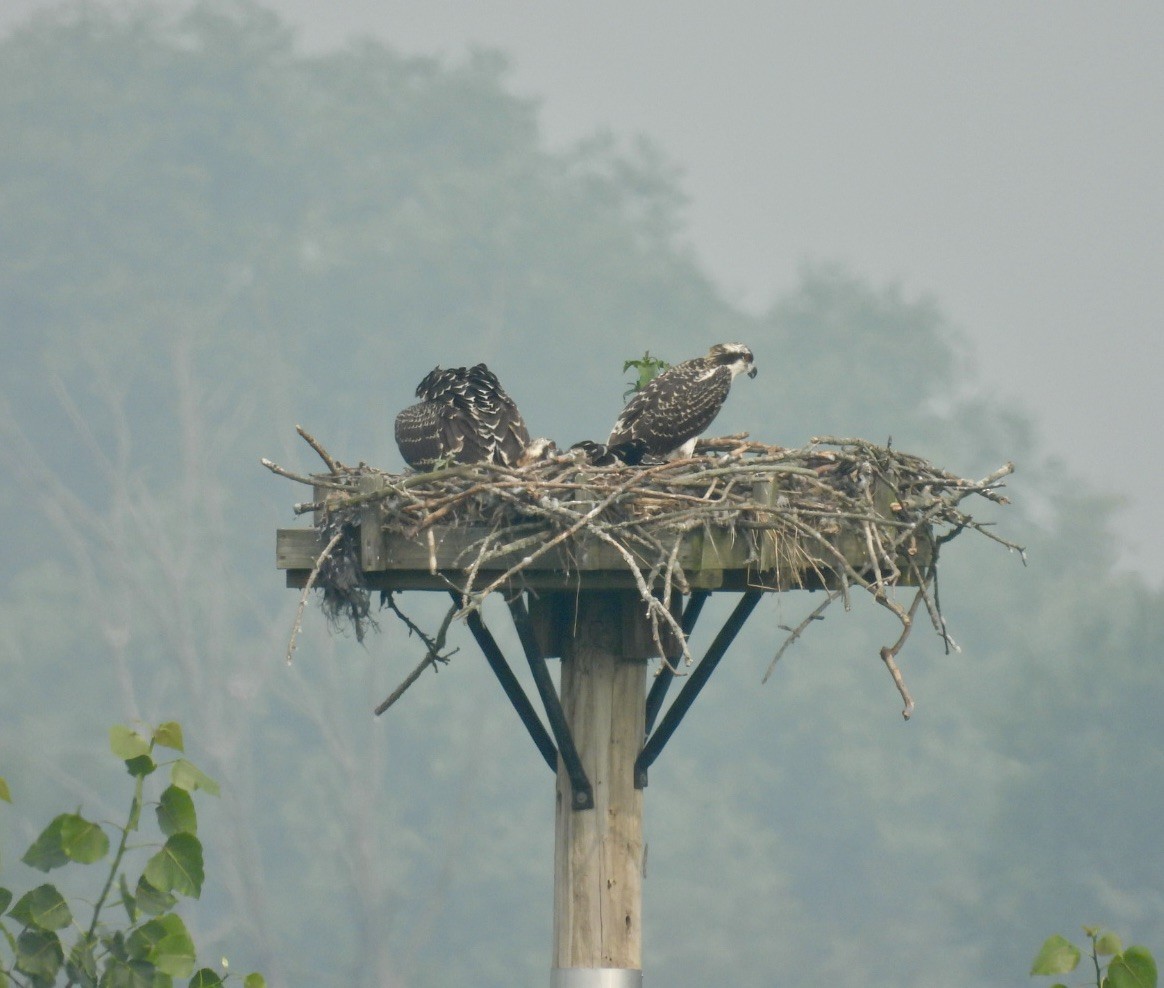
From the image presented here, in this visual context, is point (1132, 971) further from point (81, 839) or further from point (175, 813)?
→ point (81, 839)

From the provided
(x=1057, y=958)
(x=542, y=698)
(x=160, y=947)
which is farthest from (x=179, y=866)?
(x=1057, y=958)

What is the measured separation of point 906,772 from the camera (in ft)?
123

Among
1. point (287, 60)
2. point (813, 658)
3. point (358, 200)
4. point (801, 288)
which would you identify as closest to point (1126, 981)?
point (813, 658)

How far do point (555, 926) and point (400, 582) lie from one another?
4.48 feet

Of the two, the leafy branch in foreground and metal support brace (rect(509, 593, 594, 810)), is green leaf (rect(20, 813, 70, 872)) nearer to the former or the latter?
the leafy branch in foreground

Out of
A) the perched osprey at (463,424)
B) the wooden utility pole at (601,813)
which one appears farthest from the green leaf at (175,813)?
the perched osprey at (463,424)

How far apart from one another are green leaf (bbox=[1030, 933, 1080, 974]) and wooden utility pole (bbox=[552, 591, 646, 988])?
2.10 m

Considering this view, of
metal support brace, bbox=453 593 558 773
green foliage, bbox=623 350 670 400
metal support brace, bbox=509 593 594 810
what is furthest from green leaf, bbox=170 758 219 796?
green foliage, bbox=623 350 670 400

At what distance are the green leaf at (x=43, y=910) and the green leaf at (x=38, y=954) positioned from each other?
4cm

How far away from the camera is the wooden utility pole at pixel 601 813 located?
7441 mm

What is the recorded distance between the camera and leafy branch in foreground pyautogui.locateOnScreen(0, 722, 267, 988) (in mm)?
5613

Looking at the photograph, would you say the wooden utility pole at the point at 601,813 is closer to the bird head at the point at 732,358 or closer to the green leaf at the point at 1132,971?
Result: the green leaf at the point at 1132,971

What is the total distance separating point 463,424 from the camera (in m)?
8.95

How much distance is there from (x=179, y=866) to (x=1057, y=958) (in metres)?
2.34
